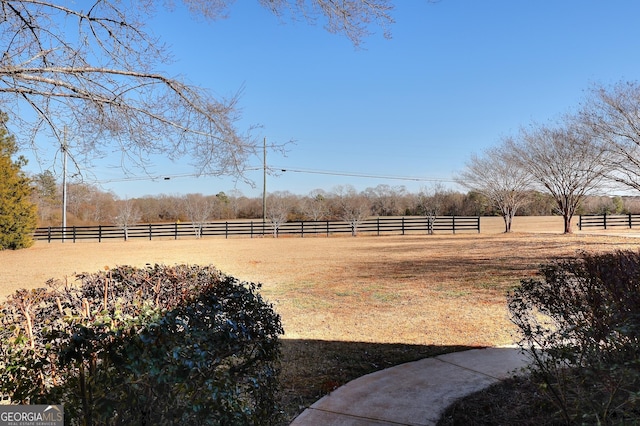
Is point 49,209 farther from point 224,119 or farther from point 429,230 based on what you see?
point 224,119

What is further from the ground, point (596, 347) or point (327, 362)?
point (596, 347)

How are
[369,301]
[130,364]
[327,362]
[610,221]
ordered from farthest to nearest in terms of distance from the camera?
[610,221] < [369,301] < [327,362] < [130,364]

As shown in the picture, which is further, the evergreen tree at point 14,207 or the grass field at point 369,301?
the evergreen tree at point 14,207

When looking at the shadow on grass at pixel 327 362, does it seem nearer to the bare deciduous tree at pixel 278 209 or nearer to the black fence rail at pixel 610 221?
the bare deciduous tree at pixel 278 209

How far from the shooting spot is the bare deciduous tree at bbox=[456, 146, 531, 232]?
2594cm

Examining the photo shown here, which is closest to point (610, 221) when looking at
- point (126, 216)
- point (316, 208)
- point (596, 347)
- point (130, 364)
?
point (316, 208)

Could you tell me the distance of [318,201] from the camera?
34.3 metres

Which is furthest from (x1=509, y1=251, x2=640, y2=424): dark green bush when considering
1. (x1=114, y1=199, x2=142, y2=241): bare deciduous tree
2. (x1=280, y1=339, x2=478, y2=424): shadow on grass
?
(x1=114, y1=199, x2=142, y2=241): bare deciduous tree

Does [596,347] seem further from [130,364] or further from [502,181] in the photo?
[502,181]

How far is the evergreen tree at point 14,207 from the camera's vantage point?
1972cm

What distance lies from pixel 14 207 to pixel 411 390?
2375 centimetres

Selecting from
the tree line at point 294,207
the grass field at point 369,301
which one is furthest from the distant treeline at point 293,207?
the grass field at point 369,301

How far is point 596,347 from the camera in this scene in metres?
2.34

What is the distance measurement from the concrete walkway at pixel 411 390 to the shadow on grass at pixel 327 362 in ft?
0.69
